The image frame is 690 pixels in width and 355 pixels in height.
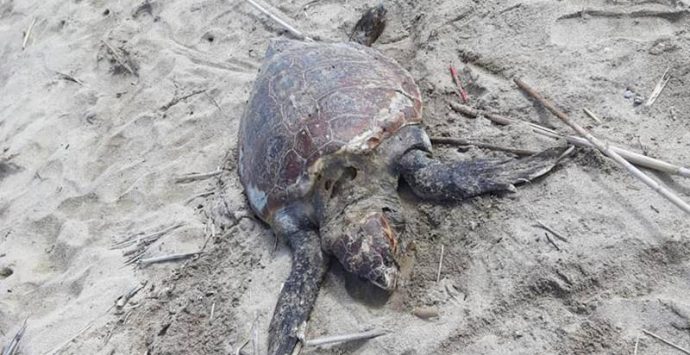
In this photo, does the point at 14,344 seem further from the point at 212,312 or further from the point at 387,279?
the point at 387,279

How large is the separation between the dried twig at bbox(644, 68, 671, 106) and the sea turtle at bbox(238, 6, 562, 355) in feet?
1.53

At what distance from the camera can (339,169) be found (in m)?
2.51

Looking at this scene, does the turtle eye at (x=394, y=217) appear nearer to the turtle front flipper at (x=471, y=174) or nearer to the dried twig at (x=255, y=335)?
the turtle front flipper at (x=471, y=174)

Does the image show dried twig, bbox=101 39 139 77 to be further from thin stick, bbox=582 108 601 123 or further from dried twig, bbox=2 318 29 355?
thin stick, bbox=582 108 601 123

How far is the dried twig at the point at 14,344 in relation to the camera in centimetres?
259

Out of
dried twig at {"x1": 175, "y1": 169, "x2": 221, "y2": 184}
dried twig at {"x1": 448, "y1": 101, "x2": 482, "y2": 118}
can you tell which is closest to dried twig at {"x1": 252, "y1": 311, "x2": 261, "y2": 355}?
dried twig at {"x1": 175, "y1": 169, "x2": 221, "y2": 184}

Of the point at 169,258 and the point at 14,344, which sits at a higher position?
the point at 169,258

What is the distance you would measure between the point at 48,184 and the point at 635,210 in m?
3.07

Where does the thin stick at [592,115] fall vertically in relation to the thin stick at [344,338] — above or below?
above

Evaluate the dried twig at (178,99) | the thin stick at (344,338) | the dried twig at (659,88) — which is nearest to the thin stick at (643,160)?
the dried twig at (659,88)

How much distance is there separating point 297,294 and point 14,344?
52.7 inches

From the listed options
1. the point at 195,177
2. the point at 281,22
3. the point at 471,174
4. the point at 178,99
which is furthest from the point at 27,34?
the point at 471,174

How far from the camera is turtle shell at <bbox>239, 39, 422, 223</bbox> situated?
2.50 meters

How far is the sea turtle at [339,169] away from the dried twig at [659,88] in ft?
1.53
